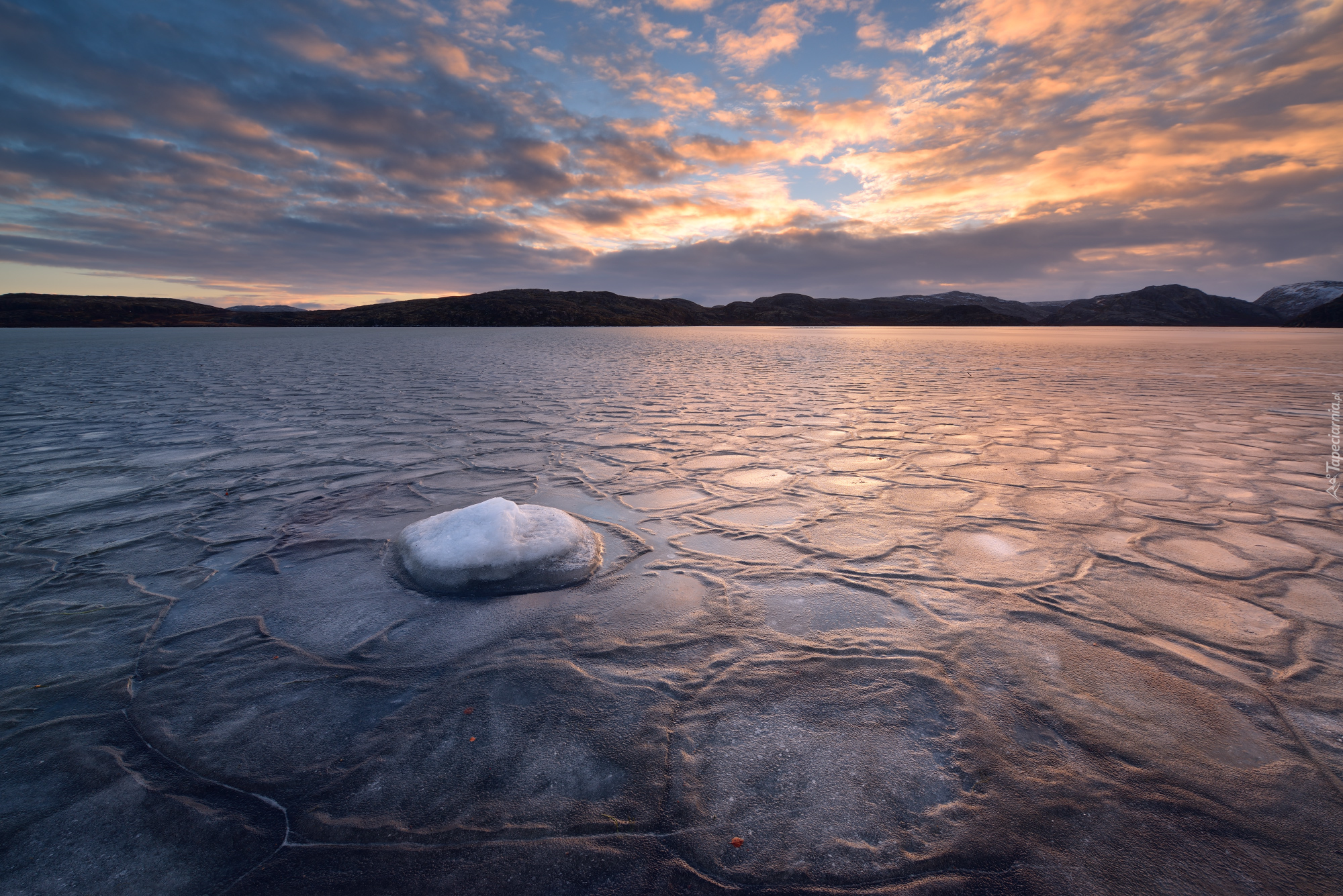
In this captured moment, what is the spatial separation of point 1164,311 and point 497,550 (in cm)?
20351

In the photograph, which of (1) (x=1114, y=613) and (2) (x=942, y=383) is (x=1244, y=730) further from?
(2) (x=942, y=383)

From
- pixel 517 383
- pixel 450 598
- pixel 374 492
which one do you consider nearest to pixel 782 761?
pixel 450 598

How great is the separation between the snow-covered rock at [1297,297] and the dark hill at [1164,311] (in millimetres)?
12989

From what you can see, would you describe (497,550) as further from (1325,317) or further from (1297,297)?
(1297,297)

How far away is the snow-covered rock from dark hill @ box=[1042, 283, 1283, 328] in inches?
511

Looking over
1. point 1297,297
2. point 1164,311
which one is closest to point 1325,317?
point 1164,311

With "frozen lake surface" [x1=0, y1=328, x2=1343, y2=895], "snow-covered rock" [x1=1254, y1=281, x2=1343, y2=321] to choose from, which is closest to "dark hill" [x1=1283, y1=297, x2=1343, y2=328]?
"frozen lake surface" [x1=0, y1=328, x2=1343, y2=895]

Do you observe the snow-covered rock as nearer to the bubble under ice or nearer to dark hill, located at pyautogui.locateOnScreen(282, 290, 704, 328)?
dark hill, located at pyautogui.locateOnScreen(282, 290, 704, 328)

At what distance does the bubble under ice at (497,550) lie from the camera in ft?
8.98

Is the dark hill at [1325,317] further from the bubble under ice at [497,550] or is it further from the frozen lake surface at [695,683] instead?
the bubble under ice at [497,550]

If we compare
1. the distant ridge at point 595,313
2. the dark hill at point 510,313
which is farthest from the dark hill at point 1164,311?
the dark hill at point 510,313

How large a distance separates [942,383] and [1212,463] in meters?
6.58

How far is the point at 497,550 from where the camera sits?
279 centimetres

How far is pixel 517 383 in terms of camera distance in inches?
434
